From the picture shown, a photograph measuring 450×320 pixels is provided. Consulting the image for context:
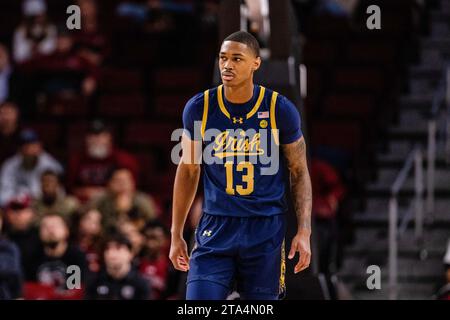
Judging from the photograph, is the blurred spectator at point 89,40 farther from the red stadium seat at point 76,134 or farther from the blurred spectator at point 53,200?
the blurred spectator at point 53,200

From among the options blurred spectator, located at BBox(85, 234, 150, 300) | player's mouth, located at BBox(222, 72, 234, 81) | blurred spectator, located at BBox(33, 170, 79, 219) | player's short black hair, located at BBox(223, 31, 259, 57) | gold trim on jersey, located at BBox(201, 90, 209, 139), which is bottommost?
blurred spectator, located at BBox(85, 234, 150, 300)

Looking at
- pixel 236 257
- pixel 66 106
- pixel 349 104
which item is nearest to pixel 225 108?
pixel 236 257

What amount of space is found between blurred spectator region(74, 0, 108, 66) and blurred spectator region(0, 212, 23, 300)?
5229mm

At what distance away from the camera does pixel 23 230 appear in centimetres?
1155

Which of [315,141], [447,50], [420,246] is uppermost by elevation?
[447,50]

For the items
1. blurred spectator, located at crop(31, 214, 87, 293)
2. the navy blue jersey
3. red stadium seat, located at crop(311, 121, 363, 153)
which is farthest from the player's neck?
red stadium seat, located at crop(311, 121, 363, 153)

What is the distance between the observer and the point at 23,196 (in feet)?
38.5

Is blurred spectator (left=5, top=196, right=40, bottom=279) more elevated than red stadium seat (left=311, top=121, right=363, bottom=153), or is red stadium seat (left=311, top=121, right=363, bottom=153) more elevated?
red stadium seat (left=311, top=121, right=363, bottom=153)

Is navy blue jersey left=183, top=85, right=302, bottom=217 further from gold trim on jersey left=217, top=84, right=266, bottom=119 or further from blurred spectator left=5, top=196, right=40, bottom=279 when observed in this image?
blurred spectator left=5, top=196, right=40, bottom=279

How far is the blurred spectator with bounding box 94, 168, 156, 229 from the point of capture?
1184 centimetres

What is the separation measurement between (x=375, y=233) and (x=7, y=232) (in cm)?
344
